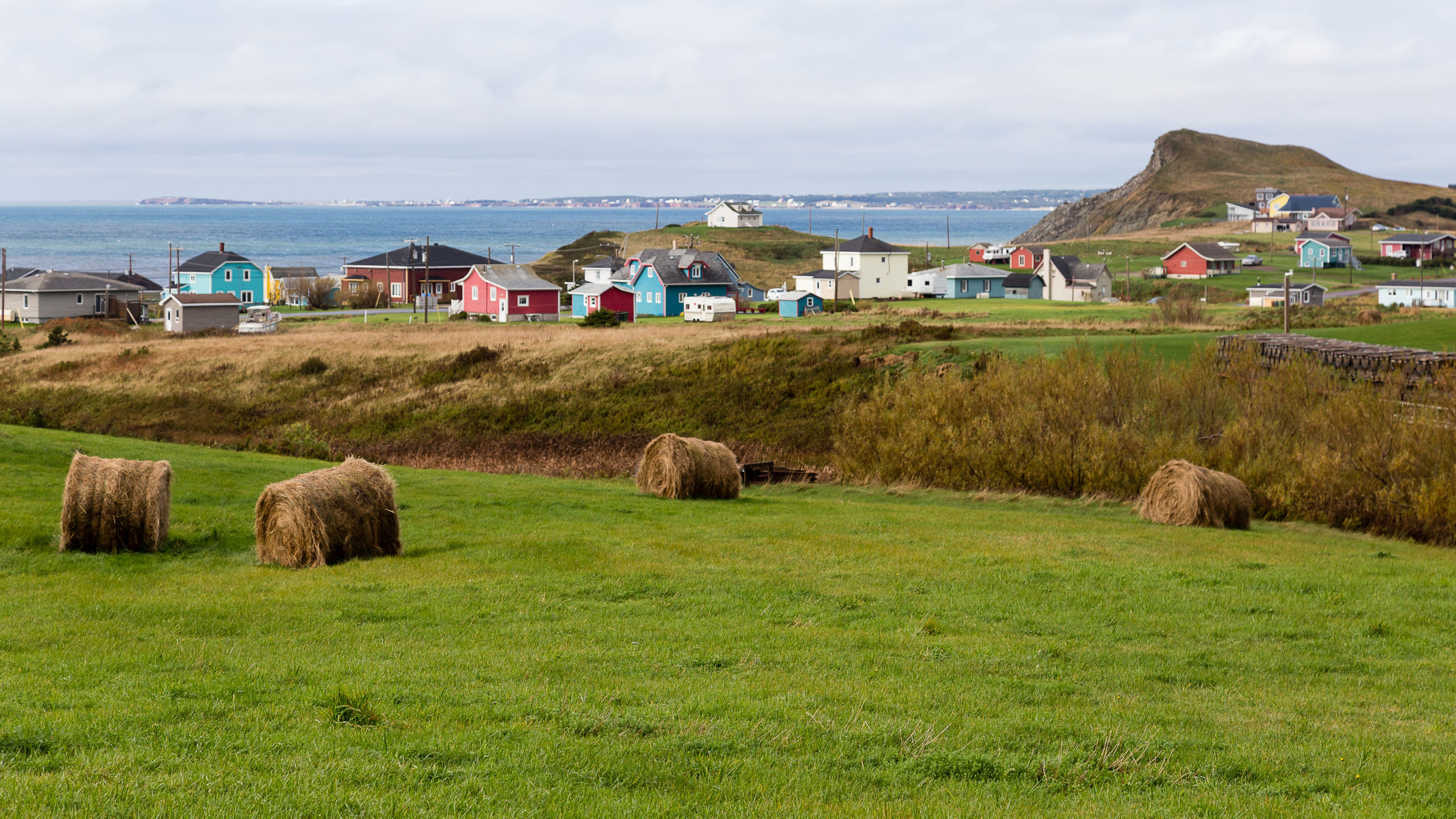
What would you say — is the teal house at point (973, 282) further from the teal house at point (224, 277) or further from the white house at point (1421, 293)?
the teal house at point (224, 277)

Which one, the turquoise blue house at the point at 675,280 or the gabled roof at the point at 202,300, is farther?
the turquoise blue house at the point at 675,280

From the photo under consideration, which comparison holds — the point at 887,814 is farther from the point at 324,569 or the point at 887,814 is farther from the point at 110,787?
the point at 324,569

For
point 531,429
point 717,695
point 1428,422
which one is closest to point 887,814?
point 717,695

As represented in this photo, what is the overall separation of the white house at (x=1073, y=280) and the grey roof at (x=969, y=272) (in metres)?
5.02

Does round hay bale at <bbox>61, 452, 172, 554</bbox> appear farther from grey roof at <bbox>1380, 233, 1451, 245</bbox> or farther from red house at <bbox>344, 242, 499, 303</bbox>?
grey roof at <bbox>1380, 233, 1451, 245</bbox>

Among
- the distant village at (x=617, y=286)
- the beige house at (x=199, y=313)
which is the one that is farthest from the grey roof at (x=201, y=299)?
the distant village at (x=617, y=286)

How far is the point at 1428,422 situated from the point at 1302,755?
64.3ft

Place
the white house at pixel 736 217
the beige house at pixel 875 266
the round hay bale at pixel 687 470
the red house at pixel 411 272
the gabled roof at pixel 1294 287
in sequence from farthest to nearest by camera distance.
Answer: the white house at pixel 736 217, the beige house at pixel 875 266, the red house at pixel 411 272, the gabled roof at pixel 1294 287, the round hay bale at pixel 687 470

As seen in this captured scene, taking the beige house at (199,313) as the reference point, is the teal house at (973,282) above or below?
above

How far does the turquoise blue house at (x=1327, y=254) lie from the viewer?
449ft

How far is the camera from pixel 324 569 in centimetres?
1510

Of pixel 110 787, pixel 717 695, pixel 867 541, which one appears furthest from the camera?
pixel 867 541

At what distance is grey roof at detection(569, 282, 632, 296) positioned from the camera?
3612 inches

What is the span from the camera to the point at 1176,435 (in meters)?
29.5
